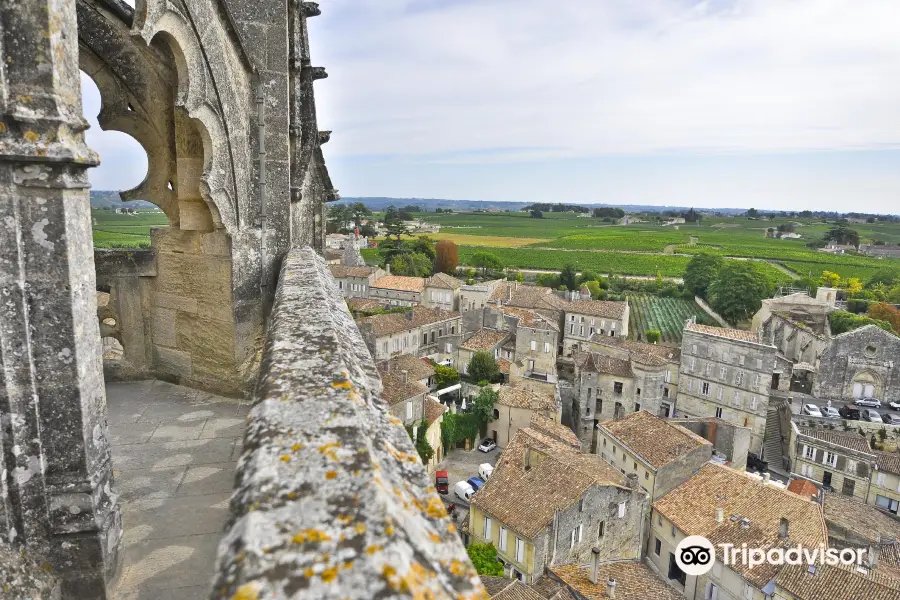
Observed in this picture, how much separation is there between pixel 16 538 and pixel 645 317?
249 ft

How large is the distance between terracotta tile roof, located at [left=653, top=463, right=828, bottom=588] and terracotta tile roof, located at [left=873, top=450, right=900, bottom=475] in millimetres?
11294

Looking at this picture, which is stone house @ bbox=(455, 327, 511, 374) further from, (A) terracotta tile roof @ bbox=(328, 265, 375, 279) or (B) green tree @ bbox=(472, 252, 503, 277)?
(B) green tree @ bbox=(472, 252, 503, 277)

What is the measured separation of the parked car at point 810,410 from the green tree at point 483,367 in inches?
860

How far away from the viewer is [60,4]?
296 centimetres

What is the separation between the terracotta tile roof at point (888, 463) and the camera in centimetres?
3092

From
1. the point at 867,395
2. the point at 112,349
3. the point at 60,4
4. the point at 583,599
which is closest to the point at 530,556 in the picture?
the point at 583,599

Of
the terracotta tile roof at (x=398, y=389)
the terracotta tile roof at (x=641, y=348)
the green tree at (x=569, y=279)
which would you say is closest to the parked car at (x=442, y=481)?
the terracotta tile roof at (x=398, y=389)

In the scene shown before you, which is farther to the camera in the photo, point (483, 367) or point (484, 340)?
point (484, 340)

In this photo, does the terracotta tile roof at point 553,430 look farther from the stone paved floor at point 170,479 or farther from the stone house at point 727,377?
the stone paved floor at point 170,479

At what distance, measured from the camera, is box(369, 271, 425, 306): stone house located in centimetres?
6562

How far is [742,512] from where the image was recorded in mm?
23391

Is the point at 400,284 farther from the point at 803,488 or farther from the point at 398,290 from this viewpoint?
the point at 803,488

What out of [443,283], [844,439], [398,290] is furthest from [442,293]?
[844,439]

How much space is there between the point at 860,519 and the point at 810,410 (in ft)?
52.3
